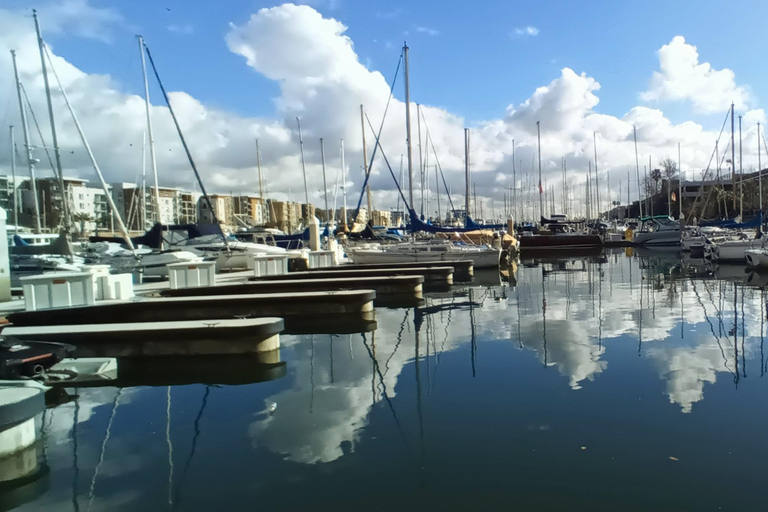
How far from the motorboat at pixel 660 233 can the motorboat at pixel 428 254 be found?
94.2ft

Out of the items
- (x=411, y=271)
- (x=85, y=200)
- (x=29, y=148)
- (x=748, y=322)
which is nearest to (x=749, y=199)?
(x=411, y=271)

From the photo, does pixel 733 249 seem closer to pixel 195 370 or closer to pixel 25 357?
pixel 195 370

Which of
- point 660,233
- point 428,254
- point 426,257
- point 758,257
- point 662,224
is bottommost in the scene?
point 758,257

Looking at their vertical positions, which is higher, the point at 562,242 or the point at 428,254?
the point at 428,254

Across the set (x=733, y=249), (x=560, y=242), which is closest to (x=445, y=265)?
(x=733, y=249)

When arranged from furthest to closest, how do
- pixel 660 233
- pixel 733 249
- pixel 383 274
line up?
pixel 660 233, pixel 733 249, pixel 383 274

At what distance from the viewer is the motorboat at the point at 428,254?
30688 mm

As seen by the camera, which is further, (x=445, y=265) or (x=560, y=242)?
(x=560, y=242)

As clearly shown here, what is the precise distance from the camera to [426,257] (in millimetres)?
Result: 30703

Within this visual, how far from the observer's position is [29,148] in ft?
87.8

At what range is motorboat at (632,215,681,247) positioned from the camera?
5178 centimetres

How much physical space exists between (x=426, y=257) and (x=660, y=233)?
1275 inches

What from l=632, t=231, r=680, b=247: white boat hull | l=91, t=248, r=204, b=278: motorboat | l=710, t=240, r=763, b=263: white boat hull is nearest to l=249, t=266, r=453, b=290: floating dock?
l=91, t=248, r=204, b=278: motorboat

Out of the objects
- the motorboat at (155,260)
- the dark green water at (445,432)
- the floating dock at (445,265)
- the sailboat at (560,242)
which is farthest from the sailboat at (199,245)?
the sailboat at (560,242)
